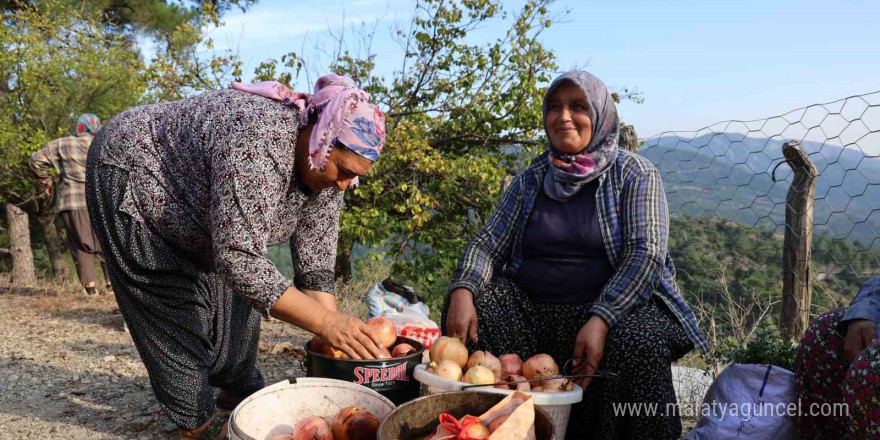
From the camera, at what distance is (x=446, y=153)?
6801 mm

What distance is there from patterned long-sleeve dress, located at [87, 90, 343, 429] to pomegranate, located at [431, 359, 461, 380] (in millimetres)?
655

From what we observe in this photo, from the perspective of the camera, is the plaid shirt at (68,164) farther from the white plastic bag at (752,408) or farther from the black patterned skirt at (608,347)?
the white plastic bag at (752,408)

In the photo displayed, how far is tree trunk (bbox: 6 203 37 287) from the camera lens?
9.10m

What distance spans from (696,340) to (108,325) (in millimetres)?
5164

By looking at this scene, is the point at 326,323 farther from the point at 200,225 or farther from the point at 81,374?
the point at 81,374

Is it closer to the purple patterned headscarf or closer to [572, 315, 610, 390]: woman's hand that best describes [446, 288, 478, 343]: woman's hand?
[572, 315, 610, 390]: woman's hand

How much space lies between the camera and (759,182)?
432 cm

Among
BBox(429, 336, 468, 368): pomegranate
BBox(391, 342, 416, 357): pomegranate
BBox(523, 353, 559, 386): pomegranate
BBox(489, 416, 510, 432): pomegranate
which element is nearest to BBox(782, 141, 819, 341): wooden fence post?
BBox(523, 353, 559, 386): pomegranate

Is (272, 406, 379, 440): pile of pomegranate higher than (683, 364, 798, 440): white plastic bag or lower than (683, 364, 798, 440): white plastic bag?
higher

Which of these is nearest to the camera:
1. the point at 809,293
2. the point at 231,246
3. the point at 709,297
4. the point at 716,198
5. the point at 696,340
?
the point at 231,246

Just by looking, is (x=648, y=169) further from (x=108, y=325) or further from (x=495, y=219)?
(x=108, y=325)

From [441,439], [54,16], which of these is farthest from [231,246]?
[54,16]

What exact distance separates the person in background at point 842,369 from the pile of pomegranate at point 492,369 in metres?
0.88

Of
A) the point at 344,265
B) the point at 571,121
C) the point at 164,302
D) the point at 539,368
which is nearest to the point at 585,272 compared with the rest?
the point at 539,368
